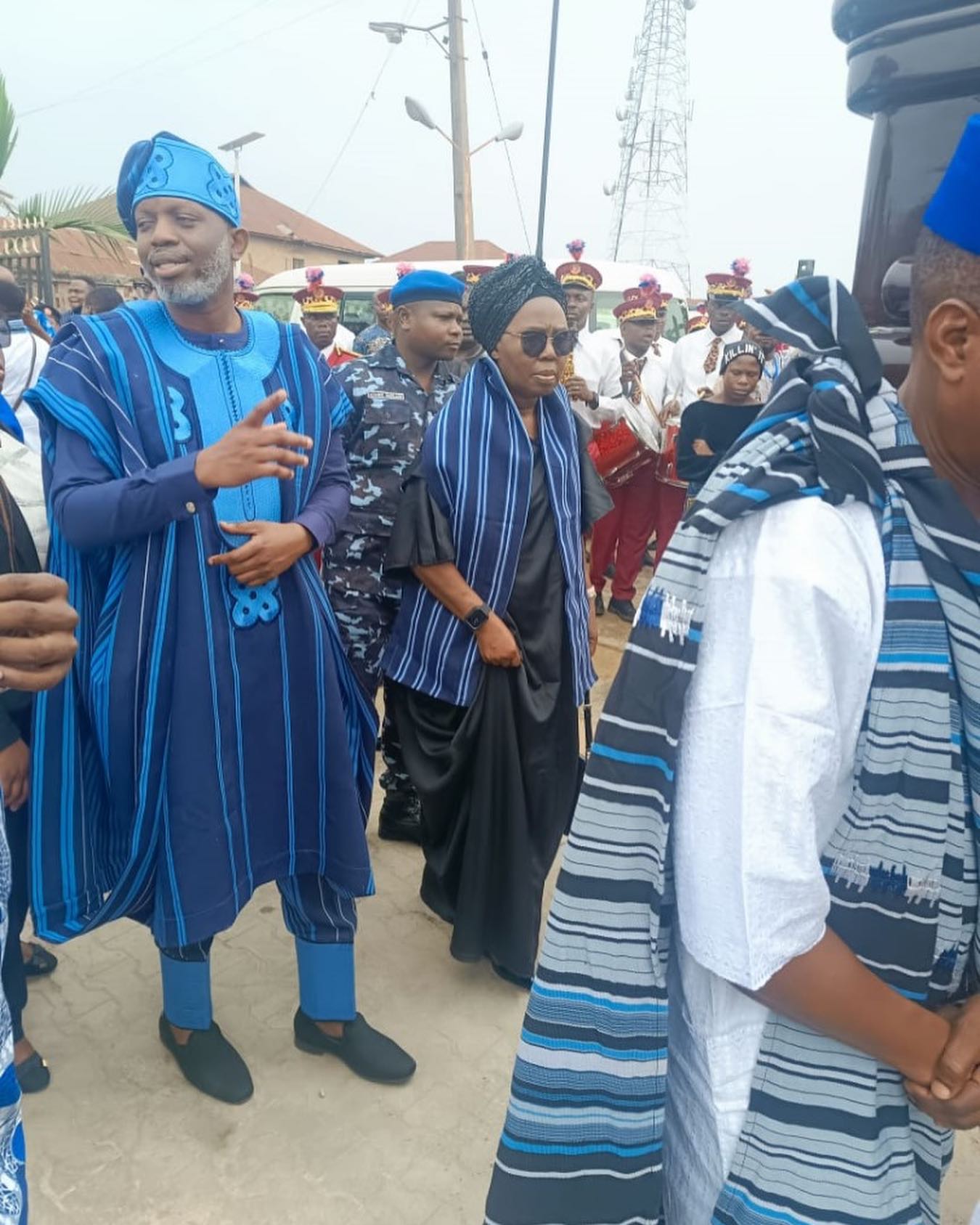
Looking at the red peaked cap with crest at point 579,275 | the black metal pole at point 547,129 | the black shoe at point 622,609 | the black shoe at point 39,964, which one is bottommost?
the black shoe at point 39,964

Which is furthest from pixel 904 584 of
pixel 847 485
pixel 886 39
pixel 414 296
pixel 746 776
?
pixel 414 296

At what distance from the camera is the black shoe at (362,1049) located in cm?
222

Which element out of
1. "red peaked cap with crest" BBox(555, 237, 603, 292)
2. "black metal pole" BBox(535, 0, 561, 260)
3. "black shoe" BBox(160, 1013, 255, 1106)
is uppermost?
"black metal pole" BBox(535, 0, 561, 260)

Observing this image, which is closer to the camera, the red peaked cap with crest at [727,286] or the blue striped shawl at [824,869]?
the blue striped shawl at [824,869]

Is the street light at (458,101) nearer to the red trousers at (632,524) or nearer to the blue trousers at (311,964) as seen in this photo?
the red trousers at (632,524)

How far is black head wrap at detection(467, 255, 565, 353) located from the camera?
2.51 meters

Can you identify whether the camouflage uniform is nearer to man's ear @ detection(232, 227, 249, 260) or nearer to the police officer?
the police officer

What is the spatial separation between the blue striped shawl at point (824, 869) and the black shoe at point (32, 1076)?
1597mm

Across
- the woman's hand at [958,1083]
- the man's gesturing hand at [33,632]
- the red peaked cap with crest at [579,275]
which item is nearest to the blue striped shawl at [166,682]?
the man's gesturing hand at [33,632]

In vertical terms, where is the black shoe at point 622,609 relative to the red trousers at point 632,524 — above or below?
below

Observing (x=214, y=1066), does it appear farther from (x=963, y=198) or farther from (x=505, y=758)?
(x=963, y=198)

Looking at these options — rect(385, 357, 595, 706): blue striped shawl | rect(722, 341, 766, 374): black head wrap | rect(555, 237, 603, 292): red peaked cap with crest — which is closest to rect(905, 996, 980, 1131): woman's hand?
rect(385, 357, 595, 706): blue striped shawl

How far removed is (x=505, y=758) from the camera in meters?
2.54

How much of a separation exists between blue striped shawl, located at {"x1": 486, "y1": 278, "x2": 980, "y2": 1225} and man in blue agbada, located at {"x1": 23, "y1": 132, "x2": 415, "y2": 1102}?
1.08 m
